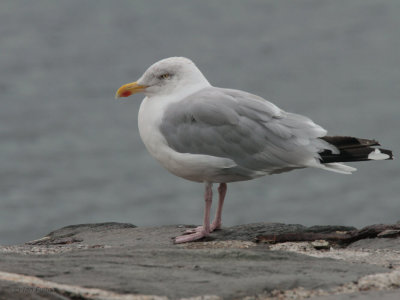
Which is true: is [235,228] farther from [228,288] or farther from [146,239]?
[228,288]

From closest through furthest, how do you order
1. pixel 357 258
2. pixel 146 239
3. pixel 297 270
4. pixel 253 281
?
1. pixel 253 281
2. pixel 297 270
3. pixel 357 258
4. pixel 146 239

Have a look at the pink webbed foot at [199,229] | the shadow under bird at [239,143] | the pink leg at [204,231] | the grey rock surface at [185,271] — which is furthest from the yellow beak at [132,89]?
the grey rock surface at [185,271]

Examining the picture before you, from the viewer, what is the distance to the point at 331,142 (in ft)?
19.1

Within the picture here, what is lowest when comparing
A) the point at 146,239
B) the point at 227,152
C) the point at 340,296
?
the point at 340,296

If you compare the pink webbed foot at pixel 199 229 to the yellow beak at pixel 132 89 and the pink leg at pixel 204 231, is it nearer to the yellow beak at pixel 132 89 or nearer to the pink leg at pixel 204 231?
the pink leg at pixel 204 231

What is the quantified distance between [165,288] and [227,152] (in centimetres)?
261

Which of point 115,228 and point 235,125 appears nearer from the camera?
point 235,125

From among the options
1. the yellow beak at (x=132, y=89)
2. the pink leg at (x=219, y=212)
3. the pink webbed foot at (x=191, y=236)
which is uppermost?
the yellow beak at (x=132, y=89)

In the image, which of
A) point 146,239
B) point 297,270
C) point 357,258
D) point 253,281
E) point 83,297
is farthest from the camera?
point 146,239

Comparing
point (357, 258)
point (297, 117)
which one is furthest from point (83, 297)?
point (297, 117)

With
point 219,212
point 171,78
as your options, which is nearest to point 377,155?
point 219,212

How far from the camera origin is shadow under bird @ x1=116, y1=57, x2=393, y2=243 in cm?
576

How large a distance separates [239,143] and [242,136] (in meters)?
0.06

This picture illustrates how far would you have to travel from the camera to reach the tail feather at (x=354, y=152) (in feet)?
18.7
